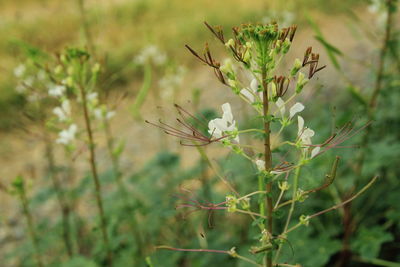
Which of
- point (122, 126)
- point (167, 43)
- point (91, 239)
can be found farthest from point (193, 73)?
point (91, 239)

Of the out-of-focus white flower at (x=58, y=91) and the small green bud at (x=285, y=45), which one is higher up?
the out-of-focus white flower at (x=58, y=91)

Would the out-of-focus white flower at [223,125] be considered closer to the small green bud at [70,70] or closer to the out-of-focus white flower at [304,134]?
the out-of-focus white flower at [304,134]

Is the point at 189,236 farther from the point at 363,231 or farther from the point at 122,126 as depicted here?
the point at 122,126

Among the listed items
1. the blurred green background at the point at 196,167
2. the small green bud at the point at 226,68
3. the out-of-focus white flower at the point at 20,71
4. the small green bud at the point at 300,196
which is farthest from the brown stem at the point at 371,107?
the out-of-focus white flower at the point at 20,71

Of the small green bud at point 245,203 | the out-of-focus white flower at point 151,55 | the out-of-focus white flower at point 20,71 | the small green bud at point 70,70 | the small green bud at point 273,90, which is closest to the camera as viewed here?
the small green bud at point 273,90

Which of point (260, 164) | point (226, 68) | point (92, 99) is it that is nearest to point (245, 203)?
point (260, 164)

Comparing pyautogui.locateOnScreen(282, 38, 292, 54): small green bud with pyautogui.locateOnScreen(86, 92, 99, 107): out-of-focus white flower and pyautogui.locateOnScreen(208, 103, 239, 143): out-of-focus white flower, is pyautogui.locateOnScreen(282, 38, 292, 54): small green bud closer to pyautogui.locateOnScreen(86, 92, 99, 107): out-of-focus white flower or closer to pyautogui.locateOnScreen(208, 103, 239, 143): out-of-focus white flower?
pyautogui.locateOnScreen(208, 103, 239, 143): out-of-focus white flower

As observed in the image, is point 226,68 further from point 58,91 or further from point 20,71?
point 20,71
